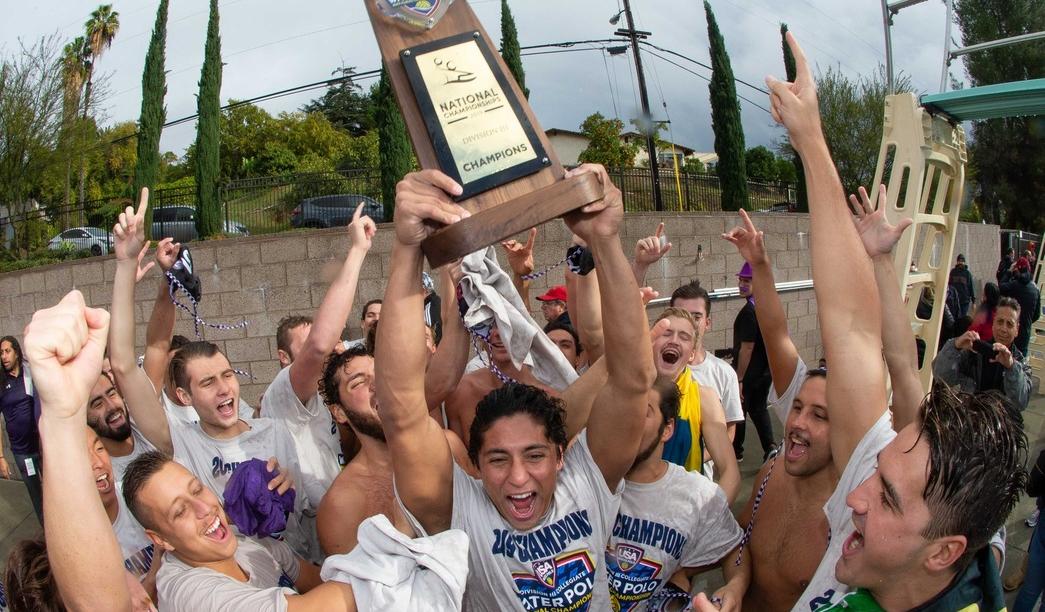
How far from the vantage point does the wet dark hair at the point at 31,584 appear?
1.82 meters

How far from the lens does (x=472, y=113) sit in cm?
196

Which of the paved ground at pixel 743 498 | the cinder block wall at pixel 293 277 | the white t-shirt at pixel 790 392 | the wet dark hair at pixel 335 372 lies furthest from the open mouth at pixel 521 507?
the cinder block wall at pixel 293 277

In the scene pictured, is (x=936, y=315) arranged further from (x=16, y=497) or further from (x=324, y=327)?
(x=16, y=497)

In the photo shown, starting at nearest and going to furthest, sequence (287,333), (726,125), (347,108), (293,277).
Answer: (287,333), (293,277), (726,125), (347,108)

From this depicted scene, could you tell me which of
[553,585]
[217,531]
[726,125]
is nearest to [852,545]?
[553,585]

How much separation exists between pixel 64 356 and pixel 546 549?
4.35 feet

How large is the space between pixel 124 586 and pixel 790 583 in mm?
1953

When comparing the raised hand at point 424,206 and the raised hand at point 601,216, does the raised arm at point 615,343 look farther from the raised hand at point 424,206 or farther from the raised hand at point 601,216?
the raised hand at point 424,206

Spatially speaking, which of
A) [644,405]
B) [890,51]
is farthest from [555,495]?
[890,51]

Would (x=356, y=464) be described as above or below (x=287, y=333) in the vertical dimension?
below

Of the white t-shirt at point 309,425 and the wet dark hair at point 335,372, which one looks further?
the white t-shirt at point 309,425

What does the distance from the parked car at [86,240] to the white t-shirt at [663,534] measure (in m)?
12.8

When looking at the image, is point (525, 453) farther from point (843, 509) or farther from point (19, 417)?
point (19, 417)

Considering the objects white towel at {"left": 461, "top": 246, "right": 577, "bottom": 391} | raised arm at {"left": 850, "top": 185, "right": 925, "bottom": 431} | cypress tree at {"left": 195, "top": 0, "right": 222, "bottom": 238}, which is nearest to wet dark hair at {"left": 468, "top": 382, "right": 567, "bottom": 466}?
white towel at {"left": 461, "top": 246, "right": 577, "bottom": 391}
